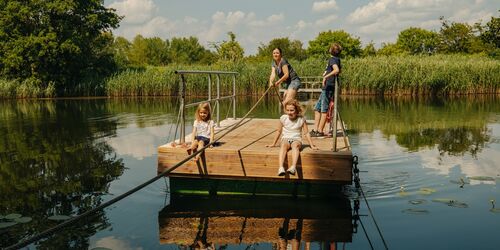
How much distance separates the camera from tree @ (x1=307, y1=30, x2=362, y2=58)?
91250 millimetres

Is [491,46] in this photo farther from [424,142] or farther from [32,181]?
[32,181]

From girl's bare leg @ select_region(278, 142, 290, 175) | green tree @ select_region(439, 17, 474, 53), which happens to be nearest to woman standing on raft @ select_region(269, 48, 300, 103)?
girl's bare leg @ select_region(278, 142, 290, 175)

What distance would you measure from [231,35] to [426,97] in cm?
2524

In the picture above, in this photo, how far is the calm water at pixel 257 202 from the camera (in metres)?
6.21

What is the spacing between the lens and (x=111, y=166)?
35.6 ft

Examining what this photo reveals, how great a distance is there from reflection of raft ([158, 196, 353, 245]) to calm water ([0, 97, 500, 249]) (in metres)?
0.01

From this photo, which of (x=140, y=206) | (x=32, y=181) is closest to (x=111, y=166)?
(x=32, y=181)

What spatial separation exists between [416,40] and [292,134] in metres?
89.8

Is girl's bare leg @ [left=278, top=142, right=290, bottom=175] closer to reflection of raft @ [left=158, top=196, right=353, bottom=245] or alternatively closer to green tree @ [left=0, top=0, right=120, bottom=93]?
reflection of raft @ [left=158, top=196, right=353, bottom=245]

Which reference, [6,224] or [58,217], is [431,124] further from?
[6,224]

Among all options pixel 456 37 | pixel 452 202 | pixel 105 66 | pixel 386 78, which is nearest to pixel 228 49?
pixel 105 66

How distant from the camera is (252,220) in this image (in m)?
6.86

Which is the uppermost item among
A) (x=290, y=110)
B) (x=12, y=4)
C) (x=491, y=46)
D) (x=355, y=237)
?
(x=12, y=4)

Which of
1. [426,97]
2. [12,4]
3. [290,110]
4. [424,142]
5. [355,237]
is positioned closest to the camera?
[355,237]
